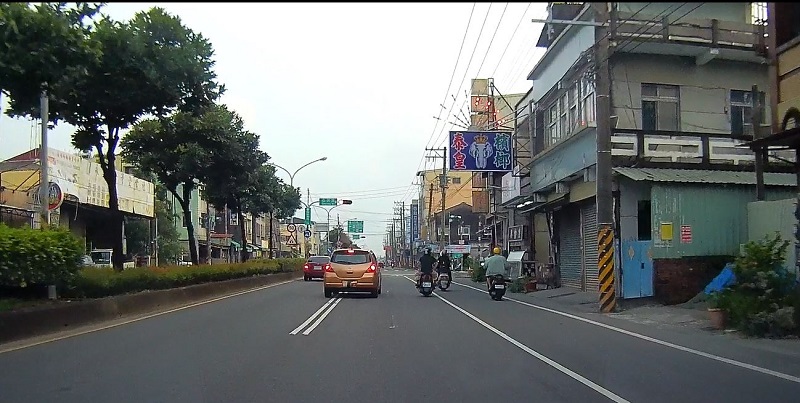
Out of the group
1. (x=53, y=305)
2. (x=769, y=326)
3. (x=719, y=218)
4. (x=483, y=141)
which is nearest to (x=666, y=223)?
(x=719, y=218)

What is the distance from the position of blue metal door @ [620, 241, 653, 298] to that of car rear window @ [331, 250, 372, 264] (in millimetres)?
8985

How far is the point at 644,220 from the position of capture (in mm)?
23938

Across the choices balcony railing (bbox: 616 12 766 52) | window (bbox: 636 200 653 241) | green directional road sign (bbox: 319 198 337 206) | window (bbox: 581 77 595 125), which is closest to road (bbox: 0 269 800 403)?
window (bbox: 636 200 653 241)

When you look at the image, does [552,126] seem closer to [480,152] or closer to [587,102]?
[480,152]

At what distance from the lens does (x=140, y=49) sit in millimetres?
15797

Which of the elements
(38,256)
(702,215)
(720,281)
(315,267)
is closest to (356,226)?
(315,267)

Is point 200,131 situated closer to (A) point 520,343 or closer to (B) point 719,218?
(A) point 520,343

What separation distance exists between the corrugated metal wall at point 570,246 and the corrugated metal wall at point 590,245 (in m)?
1.05

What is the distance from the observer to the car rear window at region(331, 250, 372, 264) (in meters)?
26.0

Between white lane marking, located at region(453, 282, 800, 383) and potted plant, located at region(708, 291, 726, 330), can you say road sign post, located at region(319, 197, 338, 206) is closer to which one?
white lane marking, located at region(453, 282, 800, 383)

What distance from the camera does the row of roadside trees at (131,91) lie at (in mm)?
11023

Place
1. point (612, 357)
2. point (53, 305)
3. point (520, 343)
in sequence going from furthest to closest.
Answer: point (53, 305), point (520, 343), point (612, 357)

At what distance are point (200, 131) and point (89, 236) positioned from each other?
20.2 metres

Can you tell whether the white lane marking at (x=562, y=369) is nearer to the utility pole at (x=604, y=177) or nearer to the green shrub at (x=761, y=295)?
the green shrub at (x=761, y=295)
